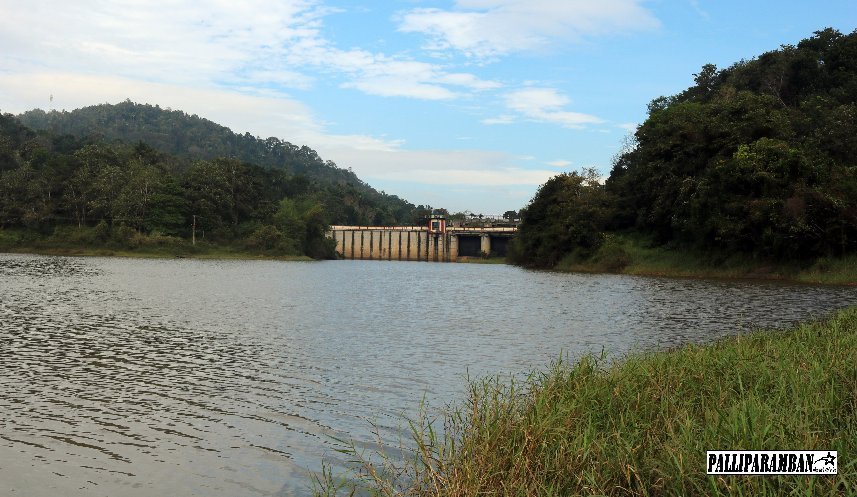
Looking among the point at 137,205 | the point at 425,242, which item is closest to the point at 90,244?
the point at 137,205

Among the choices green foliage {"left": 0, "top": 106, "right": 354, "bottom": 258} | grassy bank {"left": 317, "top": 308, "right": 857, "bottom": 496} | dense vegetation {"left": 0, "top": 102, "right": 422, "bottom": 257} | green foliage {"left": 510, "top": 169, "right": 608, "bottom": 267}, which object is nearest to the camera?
grassy bank {"left": 317, "top": 308, "right": 857, "bottom": 496}

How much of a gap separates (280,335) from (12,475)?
54.5 ft

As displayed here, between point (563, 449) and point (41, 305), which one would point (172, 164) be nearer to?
point (41, 305)

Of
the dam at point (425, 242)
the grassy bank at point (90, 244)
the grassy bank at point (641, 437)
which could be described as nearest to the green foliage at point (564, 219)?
the dam at point (425, 242)

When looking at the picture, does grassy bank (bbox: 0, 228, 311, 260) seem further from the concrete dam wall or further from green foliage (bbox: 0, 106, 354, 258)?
the concrete dam wall

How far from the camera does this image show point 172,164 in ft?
581

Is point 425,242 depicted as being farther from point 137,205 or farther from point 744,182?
point 744,182

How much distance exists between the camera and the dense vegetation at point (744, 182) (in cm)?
6028

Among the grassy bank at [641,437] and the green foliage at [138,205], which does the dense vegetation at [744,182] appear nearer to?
the grassy bank at [641,437]

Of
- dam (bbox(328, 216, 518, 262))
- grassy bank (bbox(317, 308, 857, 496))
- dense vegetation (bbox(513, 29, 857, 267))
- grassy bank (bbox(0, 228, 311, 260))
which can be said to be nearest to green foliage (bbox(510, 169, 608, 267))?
dense vegetation (bbox(513, 29, 857, 267))

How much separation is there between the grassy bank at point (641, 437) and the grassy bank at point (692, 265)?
5262 centimetres

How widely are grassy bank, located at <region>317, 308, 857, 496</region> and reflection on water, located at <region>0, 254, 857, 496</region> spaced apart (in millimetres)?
2448

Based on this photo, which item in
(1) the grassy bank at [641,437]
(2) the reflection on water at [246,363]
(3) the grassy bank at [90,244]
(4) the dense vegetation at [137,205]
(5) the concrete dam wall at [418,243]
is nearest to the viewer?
(1) the grassy bank at [641,437]

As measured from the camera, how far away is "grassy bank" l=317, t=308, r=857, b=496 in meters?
8.02
